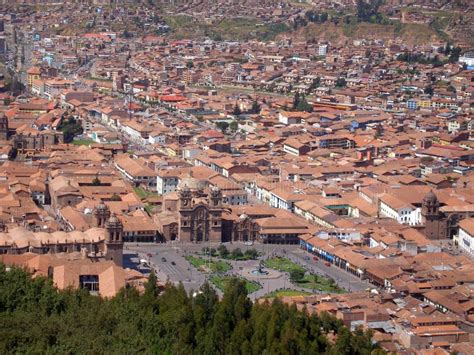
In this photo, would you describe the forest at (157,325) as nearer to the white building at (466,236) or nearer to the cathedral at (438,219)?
the white building at (466,236)

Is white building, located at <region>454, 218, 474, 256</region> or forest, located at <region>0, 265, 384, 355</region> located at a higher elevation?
forest, located at <region>0, 265, 384, 355</region>

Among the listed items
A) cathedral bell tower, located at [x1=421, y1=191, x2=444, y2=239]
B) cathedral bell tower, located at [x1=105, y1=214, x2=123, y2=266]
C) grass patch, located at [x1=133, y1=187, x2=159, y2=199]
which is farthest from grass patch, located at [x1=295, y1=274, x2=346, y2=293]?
grass patch, located at [x1=133, y1=187, x2=159, y2=199]

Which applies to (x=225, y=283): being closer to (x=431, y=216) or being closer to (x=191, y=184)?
(x=191, y=184)

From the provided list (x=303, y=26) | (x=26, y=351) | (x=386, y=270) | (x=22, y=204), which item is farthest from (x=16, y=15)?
(x=26, y=351)

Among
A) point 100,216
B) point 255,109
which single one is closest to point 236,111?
point 255,109

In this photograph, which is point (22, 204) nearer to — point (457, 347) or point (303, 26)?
point (457, 347)

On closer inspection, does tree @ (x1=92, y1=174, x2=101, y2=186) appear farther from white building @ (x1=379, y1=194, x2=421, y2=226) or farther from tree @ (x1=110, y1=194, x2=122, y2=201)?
white building @ (x1=379, y1=194, x2=421, y2=226)
